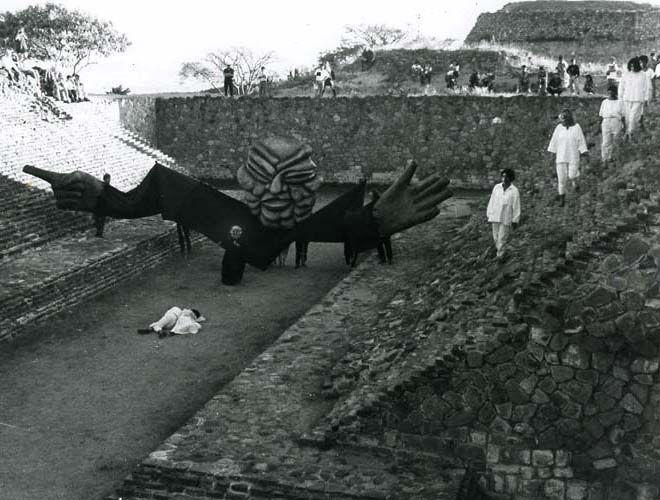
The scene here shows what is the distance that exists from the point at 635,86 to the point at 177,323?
22.4ft

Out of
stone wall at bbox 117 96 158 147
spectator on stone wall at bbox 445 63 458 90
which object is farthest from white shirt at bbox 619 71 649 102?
stone wall at bbox 117 96 158 147

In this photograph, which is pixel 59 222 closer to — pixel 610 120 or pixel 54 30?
pixel 610 120

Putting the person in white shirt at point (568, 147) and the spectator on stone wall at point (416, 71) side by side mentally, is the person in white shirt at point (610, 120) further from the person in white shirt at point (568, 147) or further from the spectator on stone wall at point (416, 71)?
the spectator on stone wall at point (416, 71)

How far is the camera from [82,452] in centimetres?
870

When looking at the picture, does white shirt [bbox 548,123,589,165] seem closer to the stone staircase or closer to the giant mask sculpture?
the giant mask sculpture

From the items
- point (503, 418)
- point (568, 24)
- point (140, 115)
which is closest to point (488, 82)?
point (568, 24)

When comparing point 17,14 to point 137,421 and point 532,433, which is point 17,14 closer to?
point 137,421

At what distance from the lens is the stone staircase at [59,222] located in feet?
42.3

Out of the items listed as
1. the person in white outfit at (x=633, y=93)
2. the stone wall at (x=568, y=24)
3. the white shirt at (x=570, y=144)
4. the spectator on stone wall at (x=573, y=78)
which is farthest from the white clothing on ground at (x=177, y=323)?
the stone wall at (x=568, y=24)

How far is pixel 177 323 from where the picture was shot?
39.7ft

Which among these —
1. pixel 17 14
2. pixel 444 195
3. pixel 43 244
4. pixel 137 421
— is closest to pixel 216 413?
pixel 137 421

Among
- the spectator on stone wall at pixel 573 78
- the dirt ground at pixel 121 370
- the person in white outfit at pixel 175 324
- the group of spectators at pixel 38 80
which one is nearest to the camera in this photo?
the dirt ground at pixel 121 370

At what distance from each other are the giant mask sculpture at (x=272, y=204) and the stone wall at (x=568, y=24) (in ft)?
70.5

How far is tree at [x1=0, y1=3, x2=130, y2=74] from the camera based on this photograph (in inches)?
1442
